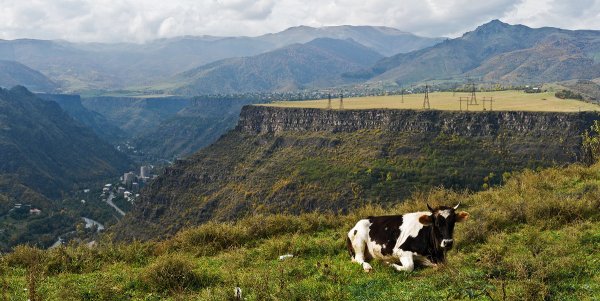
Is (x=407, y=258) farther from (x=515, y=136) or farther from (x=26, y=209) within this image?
(x=26, y=209)

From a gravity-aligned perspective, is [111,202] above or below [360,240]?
below

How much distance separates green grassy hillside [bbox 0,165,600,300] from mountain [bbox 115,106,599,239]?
51445 millimetres

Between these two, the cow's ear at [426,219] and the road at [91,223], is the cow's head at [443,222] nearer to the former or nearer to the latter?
the cow's ear at [426,219]

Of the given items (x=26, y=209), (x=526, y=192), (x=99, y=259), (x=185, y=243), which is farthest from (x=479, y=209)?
(x=26, y=209)

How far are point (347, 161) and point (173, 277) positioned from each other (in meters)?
84.0

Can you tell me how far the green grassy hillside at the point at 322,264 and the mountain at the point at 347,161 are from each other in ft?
169

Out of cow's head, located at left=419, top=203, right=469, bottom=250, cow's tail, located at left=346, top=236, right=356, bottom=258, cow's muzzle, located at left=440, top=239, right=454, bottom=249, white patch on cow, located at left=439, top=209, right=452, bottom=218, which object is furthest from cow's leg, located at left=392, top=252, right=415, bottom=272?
cow's tail, located at left=346, top=236, right=356, bottom=258

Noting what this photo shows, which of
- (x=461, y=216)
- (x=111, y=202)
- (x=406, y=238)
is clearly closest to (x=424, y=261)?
(x=406, y=238)

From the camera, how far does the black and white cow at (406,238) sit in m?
11.4

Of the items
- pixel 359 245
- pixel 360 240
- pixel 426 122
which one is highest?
pixel 360 240

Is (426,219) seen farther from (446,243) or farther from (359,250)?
(359,250)

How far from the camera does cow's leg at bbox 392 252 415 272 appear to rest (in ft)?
37.4

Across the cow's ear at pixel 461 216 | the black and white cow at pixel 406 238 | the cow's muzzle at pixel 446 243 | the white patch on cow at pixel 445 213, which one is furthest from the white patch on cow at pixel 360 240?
the cow's ear at pixel 461 216

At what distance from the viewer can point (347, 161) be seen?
310 ft
